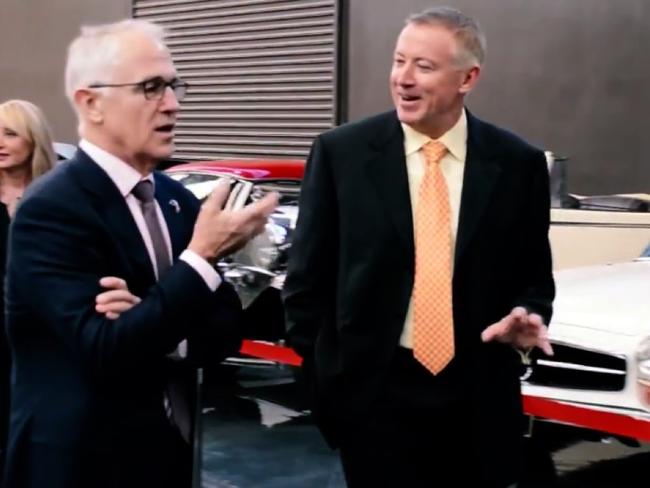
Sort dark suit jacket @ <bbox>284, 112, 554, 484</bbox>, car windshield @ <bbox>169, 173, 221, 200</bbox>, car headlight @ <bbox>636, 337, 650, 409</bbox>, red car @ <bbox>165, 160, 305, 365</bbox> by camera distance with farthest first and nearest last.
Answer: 1. car windshield @ <bbox>169, 173, 221, 200</bbox>
2. red car @ <bbox>165, 160, 305, 365</bbox>
3. car headlight @ <bbox>636, 337, 650, 409</bbox>
4. dark suit jacket @ <bbox>284, 112, 554, 484</bbox>

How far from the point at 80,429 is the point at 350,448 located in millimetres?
942

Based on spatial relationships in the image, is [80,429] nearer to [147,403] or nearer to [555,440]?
[147,403]

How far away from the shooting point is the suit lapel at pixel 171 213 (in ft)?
7.69

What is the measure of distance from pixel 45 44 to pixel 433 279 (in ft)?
54.4

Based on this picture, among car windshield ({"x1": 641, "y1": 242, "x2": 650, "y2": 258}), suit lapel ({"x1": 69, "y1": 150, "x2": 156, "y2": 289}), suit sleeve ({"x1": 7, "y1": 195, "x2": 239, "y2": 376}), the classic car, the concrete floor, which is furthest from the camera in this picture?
car windshield ({"x1": 641, "y1": 242, "x2": 650, "y2": 258})

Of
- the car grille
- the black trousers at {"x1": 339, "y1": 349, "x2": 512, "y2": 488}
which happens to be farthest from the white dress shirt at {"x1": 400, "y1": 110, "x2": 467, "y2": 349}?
the car grille

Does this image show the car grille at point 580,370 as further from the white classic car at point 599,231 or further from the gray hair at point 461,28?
the gray hair at point 461,28

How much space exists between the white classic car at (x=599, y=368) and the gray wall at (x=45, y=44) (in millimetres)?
13342

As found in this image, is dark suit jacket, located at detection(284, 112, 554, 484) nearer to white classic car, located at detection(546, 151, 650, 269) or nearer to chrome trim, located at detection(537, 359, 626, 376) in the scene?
chrome trim, located at detection(537, 359, 626, 376)

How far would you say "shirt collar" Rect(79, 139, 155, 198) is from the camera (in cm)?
222

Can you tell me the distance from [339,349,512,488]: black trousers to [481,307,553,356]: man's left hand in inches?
6.2

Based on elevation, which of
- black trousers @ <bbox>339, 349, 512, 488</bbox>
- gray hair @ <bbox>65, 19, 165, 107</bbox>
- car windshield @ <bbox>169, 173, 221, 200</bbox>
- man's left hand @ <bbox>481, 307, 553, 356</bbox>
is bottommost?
car windshield @ <bbox>169, 173, 221, 200</bbox>

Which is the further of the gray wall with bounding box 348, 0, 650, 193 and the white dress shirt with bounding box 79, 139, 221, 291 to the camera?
the gray wall with bounding box 348, 0, 650, 193

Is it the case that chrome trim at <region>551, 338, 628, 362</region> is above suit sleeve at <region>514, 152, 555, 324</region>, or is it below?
below
